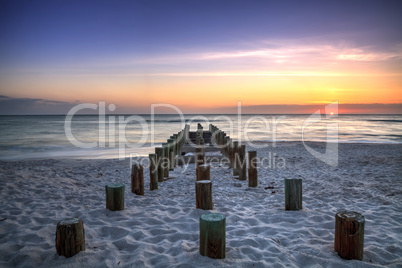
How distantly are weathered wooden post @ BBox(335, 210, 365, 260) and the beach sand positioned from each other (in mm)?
110

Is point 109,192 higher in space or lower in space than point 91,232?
higher

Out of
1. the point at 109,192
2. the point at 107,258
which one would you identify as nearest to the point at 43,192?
the point at 109,192

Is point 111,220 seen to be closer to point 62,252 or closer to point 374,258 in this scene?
point 62,252

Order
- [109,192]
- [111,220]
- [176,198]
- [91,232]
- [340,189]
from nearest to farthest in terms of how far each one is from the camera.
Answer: [91,232] < [111,220] < [109,192] < [176,198] < [340,189]

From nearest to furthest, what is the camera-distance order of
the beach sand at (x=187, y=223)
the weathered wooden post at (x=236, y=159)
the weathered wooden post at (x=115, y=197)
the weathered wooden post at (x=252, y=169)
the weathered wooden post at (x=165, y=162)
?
the beach sand at (x=187, y=223), the weathered wooden post at (x=115, y=197), the weathered wooden post at (x=252, y=169), the weathered wooden post at (x=236, y=159), the weathered wooden post at (x=165, y=162)

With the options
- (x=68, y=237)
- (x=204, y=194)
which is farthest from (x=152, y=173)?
(x=68, y=237)

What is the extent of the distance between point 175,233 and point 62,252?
1.44m

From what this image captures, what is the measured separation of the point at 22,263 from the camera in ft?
9.36

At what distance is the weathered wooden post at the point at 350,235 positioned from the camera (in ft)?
9.37

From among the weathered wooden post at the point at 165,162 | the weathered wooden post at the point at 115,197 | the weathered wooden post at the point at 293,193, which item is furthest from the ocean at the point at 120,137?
the weathered wooden post at the point at 293,193

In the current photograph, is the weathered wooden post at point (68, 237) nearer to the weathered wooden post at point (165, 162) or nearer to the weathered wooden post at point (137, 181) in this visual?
the weathered wooden post at point (137, 181)

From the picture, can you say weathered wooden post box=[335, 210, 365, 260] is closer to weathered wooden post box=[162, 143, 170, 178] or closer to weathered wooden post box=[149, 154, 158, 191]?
weathered wooden post box=[149, 154, 158, 191]

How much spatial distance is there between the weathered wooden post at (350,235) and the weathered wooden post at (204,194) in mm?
2091

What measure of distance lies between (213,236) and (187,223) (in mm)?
1259
